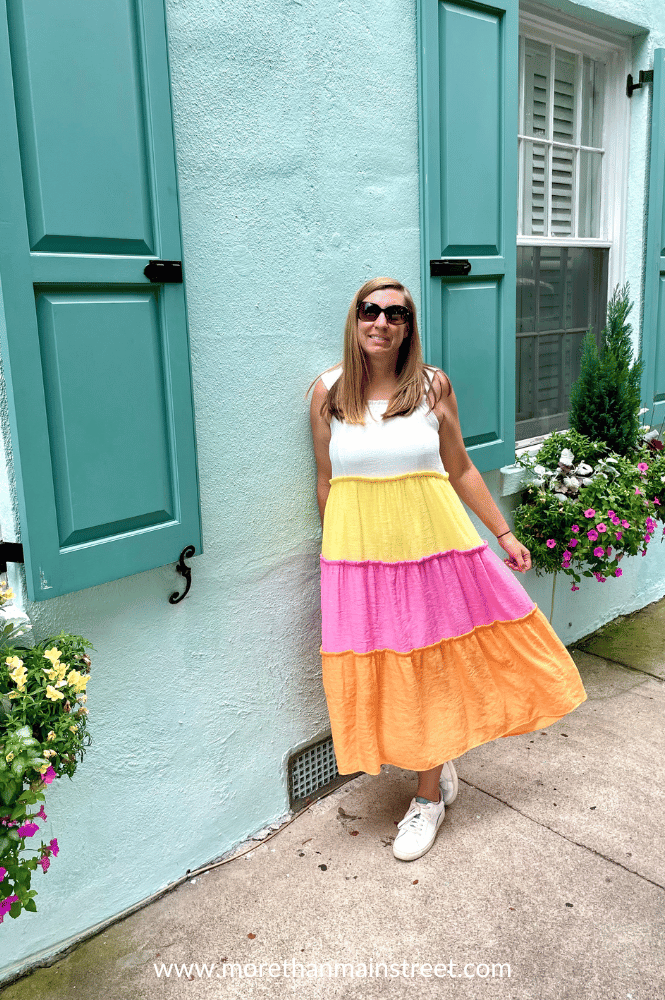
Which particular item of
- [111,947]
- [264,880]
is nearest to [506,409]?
[264,880]

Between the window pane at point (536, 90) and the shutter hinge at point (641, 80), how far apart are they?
534mm

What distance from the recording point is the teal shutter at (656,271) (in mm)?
3984

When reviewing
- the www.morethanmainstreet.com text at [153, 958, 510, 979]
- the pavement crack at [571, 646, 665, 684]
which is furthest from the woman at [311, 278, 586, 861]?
the pavement crack at [571, 646, 665, 684]

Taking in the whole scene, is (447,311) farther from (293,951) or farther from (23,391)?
(293,951)

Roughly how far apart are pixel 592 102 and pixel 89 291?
3189mm

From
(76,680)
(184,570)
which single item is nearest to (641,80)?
(184,570)

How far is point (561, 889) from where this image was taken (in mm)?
2459

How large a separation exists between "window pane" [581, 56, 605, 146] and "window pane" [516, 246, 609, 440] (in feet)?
1.84

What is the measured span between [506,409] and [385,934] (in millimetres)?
2016

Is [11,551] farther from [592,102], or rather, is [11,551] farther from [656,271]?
[592,102]

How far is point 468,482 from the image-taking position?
2.79 m

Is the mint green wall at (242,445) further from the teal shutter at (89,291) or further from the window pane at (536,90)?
the window pane at (536,90)

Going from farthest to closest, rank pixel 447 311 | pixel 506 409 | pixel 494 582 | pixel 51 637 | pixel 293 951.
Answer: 1. pixel 506 409
2. pixel 447 311
3. pixel 494 582
4. pixel 293 951
5. pixel 51 637

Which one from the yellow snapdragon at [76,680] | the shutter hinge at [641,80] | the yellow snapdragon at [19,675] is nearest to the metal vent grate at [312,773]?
the yellow snapdragon at [76,680]
